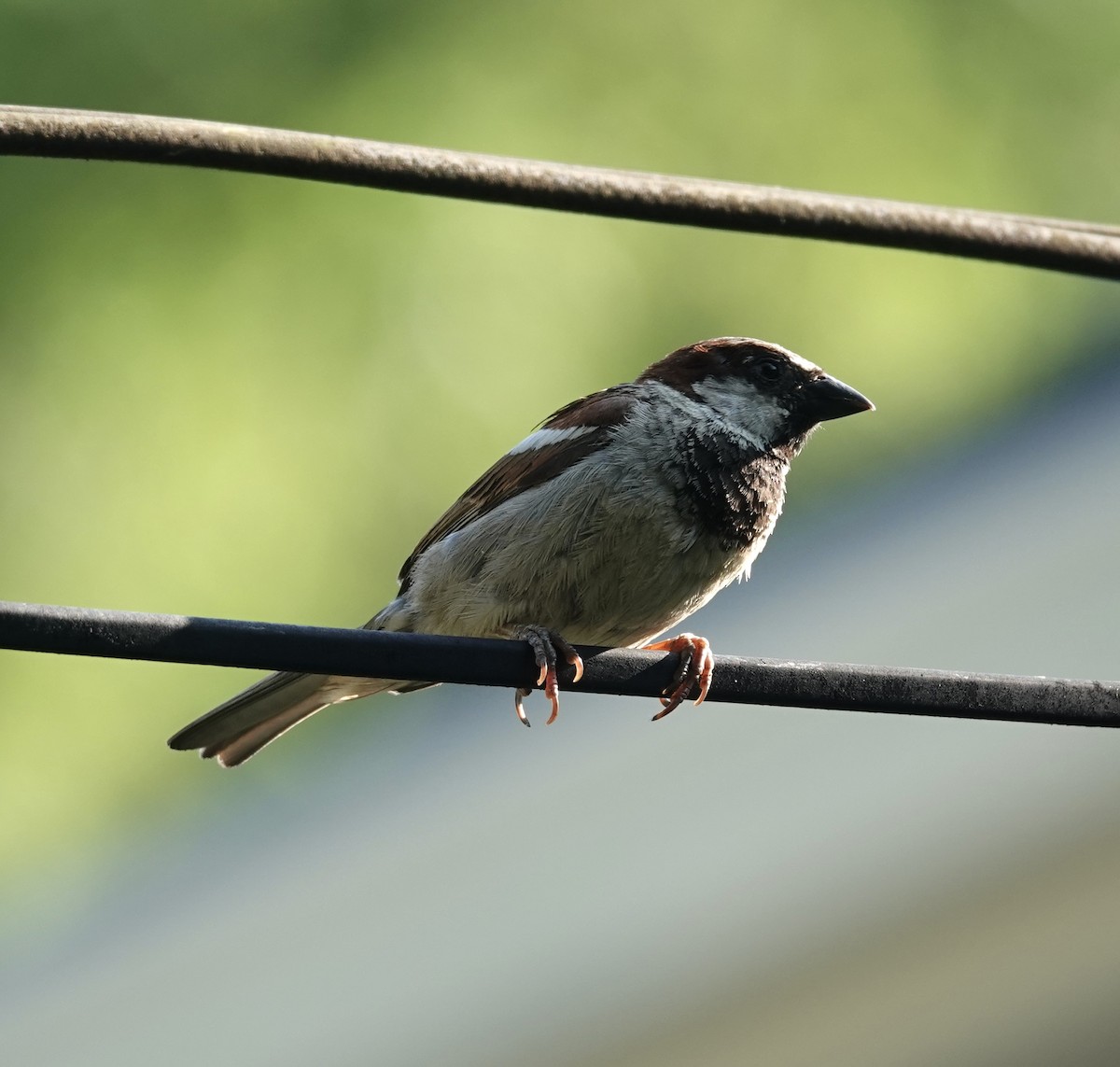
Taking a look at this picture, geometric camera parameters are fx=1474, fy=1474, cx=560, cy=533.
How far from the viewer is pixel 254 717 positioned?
2.94 meters

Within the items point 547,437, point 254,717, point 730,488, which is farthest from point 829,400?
point 254,717

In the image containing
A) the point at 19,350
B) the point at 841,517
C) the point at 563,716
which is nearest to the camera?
the point at 19,350

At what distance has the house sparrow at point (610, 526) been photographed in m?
2.80

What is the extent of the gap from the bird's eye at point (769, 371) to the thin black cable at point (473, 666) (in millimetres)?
1453

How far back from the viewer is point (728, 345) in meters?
3.28

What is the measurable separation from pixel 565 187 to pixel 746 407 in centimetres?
134

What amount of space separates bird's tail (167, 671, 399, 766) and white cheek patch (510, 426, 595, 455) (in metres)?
0.57

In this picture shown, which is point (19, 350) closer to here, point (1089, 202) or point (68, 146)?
point (68, 146)

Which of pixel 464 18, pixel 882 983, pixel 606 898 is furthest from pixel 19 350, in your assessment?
pixel 882 983

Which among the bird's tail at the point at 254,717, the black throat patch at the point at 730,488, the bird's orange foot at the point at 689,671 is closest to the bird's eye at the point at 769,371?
the black throat patch at the point at 730,488

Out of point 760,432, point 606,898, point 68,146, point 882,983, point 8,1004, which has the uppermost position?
point 68,146

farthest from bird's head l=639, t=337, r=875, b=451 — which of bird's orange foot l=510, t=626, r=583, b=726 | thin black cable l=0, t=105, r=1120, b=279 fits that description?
thin black cable l=0, t=105, r=1120, b=279

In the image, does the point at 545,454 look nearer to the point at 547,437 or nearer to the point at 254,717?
the point at 547,437

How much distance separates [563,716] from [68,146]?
427 cm
